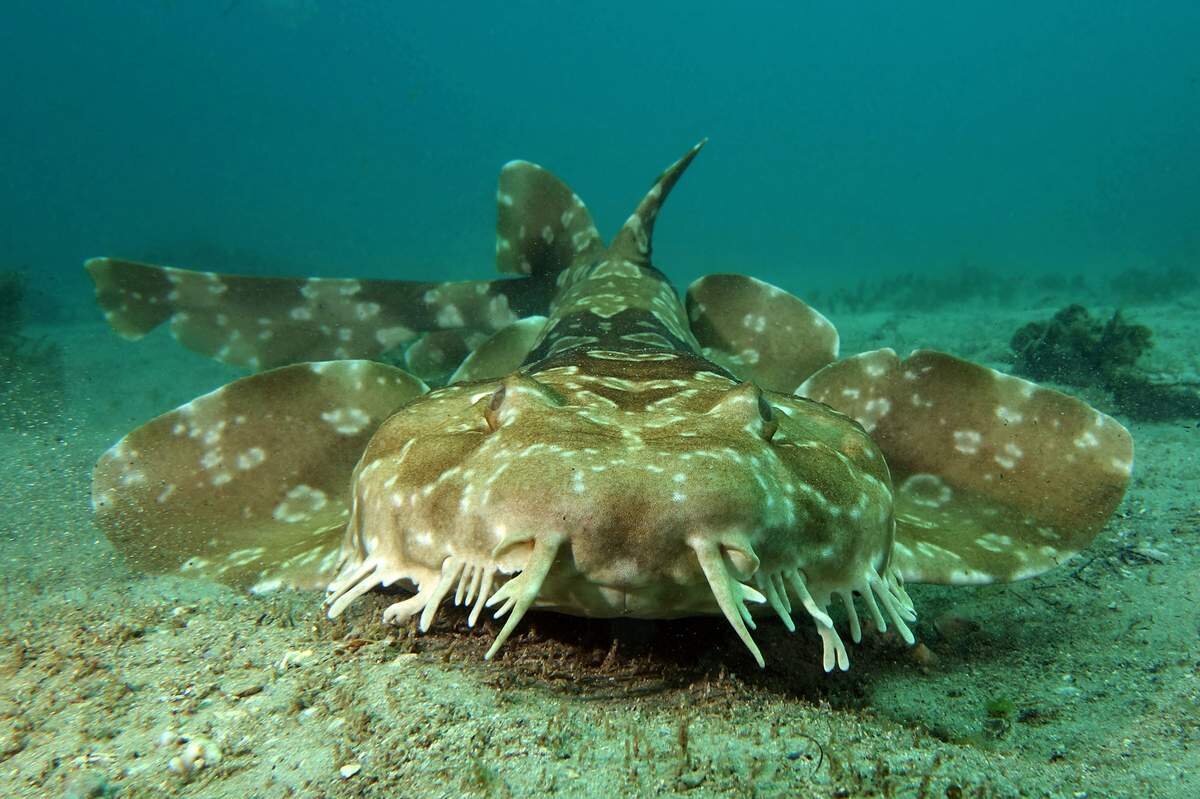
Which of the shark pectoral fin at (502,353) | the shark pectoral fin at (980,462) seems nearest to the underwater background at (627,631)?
the shark pectoral fin at (980,462)

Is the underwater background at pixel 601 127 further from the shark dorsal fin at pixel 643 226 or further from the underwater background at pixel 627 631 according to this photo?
the shark dorsal fin at pixel 643 226

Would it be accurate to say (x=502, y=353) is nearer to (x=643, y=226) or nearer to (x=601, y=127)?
(x=643, y=226)

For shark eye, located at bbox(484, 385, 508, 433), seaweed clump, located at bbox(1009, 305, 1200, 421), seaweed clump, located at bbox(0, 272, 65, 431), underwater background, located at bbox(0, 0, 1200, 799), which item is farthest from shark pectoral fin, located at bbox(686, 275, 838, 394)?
seaweed clump, located at bbox(0, 272, 65, 431)

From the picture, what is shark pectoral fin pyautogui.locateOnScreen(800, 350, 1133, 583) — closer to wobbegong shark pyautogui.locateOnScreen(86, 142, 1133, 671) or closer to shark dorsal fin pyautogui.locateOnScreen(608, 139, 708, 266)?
wobbegong shark pyautogui.locateOnScreen(86, 142, 1133, 671)

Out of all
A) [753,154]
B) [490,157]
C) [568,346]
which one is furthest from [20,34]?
[568,346]

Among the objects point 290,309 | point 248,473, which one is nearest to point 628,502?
point 248,473
